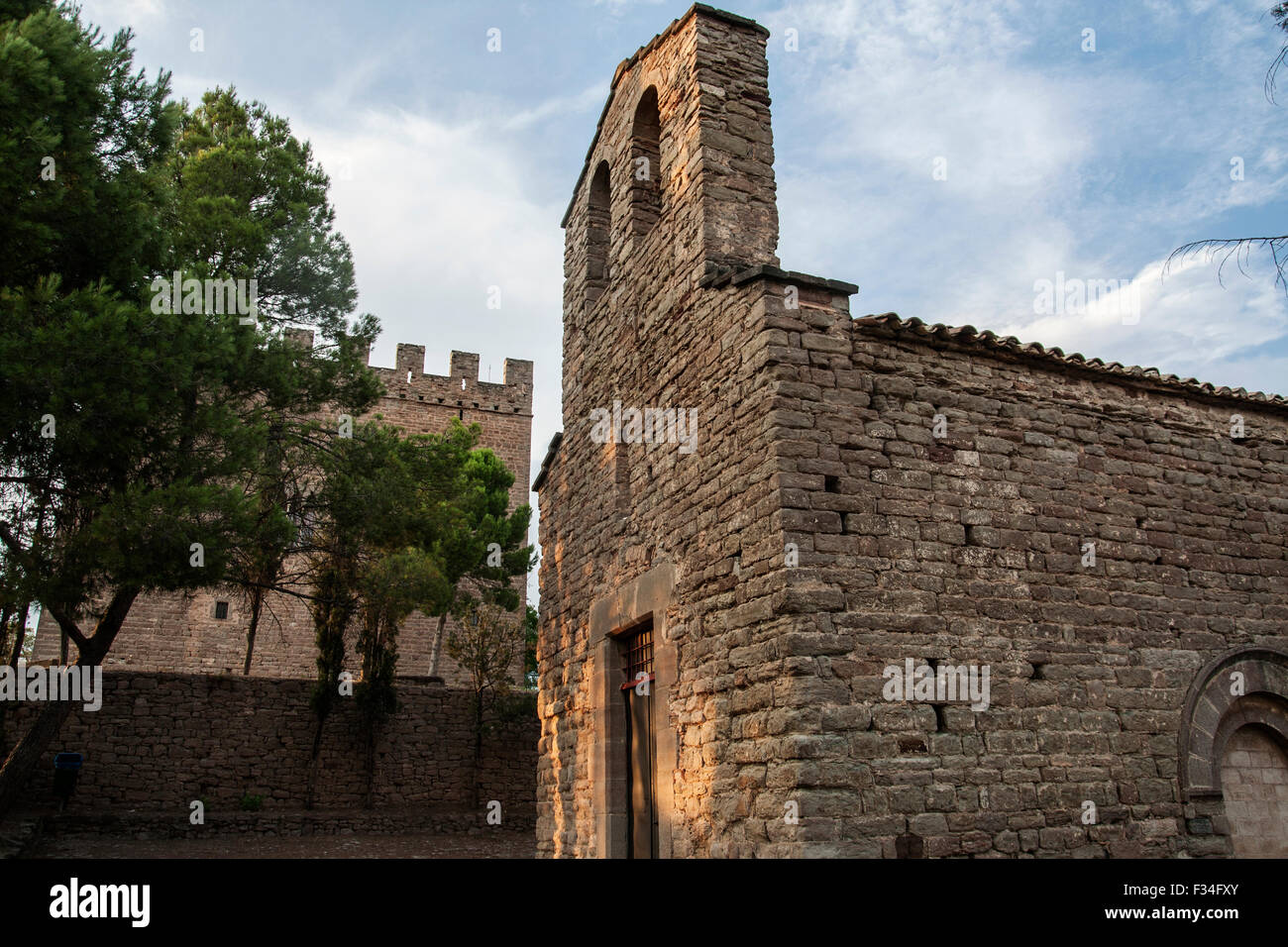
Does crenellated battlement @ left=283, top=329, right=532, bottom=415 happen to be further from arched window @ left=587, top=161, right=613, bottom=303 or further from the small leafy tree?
arched window @ left=587, top=161, right=613, bottom=303

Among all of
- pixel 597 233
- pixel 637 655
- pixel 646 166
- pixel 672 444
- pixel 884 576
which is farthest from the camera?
pixel 597 233

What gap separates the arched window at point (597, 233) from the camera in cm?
945

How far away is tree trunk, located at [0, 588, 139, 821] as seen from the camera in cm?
1013

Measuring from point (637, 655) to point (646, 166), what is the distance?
4506 mm

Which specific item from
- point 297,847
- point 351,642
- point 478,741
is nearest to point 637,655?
point 297,847

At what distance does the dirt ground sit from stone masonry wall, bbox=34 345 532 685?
7151mm

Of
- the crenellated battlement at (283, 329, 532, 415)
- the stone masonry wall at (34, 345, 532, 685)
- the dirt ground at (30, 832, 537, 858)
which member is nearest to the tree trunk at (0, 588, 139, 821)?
the dirt ground at (30, 832, 537, 858)

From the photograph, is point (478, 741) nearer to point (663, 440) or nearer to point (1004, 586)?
point (663, 440)

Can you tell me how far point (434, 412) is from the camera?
2708 cm

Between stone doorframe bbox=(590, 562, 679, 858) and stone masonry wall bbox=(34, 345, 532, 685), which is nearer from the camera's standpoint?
stone doorframe bbox=(590, 562, 679, 858)

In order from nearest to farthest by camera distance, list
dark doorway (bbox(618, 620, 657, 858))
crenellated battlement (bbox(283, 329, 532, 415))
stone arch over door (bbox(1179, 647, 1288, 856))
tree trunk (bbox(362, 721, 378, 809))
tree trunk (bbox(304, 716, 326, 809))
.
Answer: stone arch over door (bbox(1179, 647, 1288, 856))
dark doorway (bbox(618, 620, 657, 858))
tree trunk (bbox(304, 716, 326, 809))
tree trunk (bbox(362, 721, 378, 809))
crenellated battlement (bbox(283, 329, 532, 415))

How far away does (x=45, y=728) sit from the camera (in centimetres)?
1041
